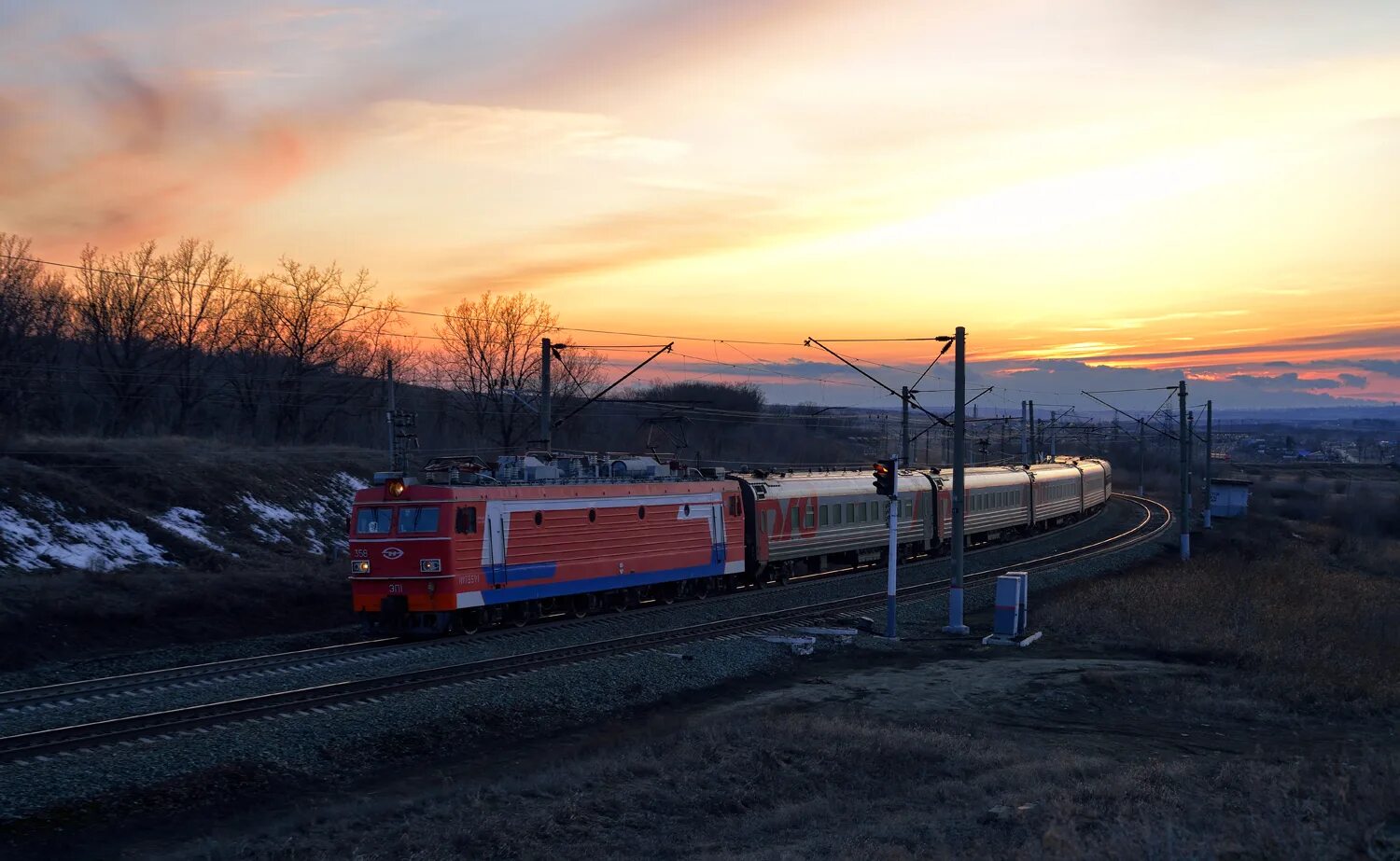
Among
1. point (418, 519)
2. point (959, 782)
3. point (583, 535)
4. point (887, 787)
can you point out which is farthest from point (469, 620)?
point (959, 782)

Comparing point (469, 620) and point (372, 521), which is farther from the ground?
point (372, 521)

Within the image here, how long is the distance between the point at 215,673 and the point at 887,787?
1228cm

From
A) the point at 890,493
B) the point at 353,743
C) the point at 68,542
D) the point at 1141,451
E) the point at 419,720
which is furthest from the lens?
the point at 1141,451

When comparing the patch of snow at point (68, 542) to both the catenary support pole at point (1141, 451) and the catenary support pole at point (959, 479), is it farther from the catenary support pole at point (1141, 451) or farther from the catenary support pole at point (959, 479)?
the catenary support pole at point (1141, 451)

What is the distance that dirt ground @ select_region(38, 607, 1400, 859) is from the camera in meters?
11.4

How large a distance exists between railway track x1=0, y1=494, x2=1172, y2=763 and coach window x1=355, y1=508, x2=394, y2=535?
318 centimetres

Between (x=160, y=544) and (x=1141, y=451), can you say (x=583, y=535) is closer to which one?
(x=160, y=544)

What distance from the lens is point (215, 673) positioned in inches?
787

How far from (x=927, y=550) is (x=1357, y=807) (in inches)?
1433

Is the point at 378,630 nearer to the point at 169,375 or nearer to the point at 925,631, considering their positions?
the point at 925,631

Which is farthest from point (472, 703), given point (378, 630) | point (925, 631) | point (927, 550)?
point (927, 550)

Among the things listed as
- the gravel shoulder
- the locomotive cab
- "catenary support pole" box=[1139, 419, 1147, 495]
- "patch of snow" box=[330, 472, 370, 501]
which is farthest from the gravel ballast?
"catenary support pole" box=[1139, 419, 1147, 495]

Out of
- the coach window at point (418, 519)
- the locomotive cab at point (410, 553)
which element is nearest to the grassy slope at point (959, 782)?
the locomotive cab at point (410, 553)

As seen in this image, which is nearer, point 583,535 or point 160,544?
point 583,535
